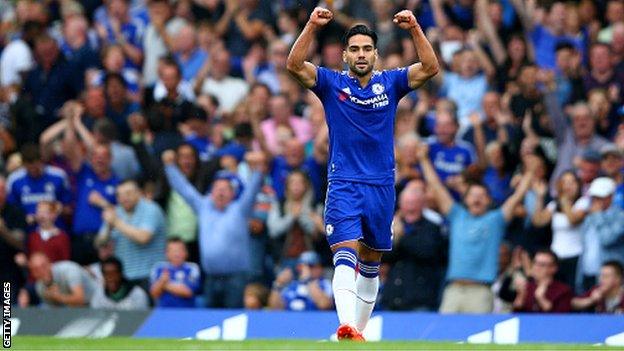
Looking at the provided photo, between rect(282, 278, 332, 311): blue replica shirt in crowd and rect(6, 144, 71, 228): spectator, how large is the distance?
3.61m

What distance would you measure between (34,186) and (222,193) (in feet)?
8.97

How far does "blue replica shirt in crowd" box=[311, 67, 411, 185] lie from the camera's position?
48.7 ft

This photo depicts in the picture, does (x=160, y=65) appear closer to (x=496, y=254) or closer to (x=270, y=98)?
(x=270, y=98)

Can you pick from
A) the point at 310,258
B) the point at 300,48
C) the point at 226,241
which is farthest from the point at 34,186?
the point at 300,48

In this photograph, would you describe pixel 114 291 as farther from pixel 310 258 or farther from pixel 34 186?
pixel 310 258

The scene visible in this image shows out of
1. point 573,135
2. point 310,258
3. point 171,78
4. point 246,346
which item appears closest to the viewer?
point 246,346

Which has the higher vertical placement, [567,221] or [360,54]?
[360,54]

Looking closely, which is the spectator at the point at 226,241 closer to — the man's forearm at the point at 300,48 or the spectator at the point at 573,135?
the spectator at the point at 573,135

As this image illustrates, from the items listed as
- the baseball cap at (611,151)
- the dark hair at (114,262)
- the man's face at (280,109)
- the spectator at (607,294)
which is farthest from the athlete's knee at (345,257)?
the man's face at (280,109)

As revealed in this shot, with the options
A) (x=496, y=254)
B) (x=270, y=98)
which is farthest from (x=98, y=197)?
(x=496, y=254)

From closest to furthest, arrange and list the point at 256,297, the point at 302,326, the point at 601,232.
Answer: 1. the point at 302,326
2. the point at 601,232
3. the point at 256,297

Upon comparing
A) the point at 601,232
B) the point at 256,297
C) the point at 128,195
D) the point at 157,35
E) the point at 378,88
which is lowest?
the point at 256,297

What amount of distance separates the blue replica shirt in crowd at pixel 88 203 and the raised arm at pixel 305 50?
7097 millimetres

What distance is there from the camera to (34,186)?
70.8ft
